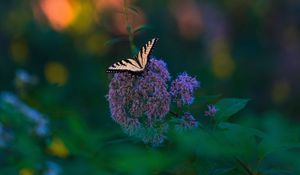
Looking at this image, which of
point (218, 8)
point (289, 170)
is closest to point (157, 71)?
point (289, 170)

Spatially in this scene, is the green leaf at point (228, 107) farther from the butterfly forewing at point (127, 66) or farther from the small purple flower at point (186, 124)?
the butterfly forewing at point (127, 66)

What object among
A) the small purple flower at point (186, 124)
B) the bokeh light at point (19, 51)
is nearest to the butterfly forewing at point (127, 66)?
Result: the small purple flower at point (186, 124)

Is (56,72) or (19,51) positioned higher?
(19,51)

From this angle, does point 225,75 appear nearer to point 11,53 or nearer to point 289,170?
point 11,53

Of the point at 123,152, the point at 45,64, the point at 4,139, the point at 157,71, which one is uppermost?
the point at 45,64

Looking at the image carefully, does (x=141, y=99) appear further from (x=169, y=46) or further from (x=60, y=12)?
(x=60, y=12)

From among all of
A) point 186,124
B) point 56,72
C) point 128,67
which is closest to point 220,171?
point 186,124
